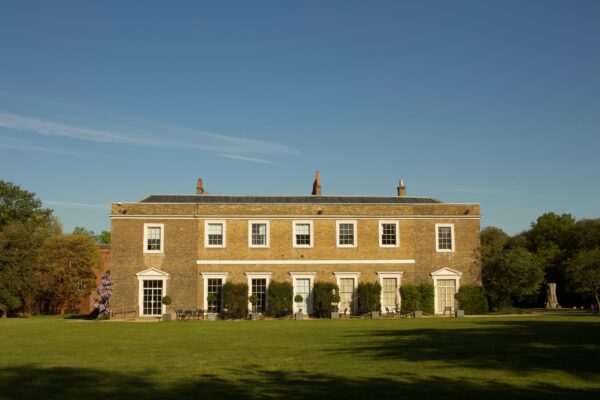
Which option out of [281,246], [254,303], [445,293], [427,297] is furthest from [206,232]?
[445,293]

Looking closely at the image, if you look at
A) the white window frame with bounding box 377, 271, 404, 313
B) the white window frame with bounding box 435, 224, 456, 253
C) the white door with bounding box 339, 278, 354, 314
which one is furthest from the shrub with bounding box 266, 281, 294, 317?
the white window frame with bounding box 435, 224, 456, 253

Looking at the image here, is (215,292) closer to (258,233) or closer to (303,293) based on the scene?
(258,233)

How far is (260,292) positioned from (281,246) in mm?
3020

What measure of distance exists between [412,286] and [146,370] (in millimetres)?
28789

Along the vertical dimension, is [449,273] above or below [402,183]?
below

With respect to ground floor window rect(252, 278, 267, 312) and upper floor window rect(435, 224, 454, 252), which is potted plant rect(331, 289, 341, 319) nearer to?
ground floor window rect(252, 278, 267, 312)

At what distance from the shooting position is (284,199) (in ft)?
145

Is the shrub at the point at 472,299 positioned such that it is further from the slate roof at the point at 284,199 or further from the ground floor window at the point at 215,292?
the ground floor window at the point at 215,292

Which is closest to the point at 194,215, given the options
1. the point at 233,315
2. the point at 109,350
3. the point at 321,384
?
the point at 233,315

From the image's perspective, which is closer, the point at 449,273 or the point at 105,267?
the point at 449,273

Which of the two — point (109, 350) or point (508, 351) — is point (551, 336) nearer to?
point (508, 351)

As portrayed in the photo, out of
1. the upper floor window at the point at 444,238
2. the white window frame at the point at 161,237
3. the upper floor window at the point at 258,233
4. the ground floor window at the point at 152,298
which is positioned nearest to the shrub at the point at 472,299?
the upper floor window at the point at 444,238

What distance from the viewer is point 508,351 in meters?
16.3

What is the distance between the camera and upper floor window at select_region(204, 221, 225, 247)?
40844 mm
